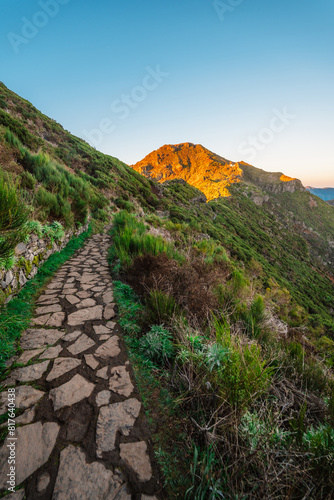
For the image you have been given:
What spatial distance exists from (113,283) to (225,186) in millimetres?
85177

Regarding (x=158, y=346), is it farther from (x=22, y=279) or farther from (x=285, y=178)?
(x=285, y=178)

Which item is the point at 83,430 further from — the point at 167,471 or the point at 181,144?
the point at 181,144

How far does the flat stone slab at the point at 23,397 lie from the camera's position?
147 cm

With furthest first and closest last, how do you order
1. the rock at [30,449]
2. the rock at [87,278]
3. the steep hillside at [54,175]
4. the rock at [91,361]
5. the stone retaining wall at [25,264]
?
the steep hillside at [54,175]
the rock at [87,278]
the stone retaining wall at [25,264]
the rock at [91,361]
the rock at [30,449]

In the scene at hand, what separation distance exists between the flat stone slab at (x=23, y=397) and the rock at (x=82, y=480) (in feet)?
1.73

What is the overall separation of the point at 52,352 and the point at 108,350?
23.0 inches

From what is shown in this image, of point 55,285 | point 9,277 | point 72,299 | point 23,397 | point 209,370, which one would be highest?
point 209,370

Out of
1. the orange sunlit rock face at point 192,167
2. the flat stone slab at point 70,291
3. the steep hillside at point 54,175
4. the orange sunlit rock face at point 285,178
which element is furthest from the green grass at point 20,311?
the orange sunlit rock face at point 285,178

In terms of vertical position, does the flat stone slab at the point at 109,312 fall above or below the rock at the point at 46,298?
above

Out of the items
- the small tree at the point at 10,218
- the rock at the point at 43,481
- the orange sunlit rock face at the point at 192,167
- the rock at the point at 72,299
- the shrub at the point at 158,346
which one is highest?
the orange sunlit rock face at the point at 192,167

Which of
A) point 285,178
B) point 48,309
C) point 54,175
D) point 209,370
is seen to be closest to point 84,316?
point 48,309

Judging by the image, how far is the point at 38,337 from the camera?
2.27m

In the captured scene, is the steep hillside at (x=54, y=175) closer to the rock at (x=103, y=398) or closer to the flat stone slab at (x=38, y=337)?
the flat stone slab at (x=38, y=337)

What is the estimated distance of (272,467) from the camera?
3.46 feet
